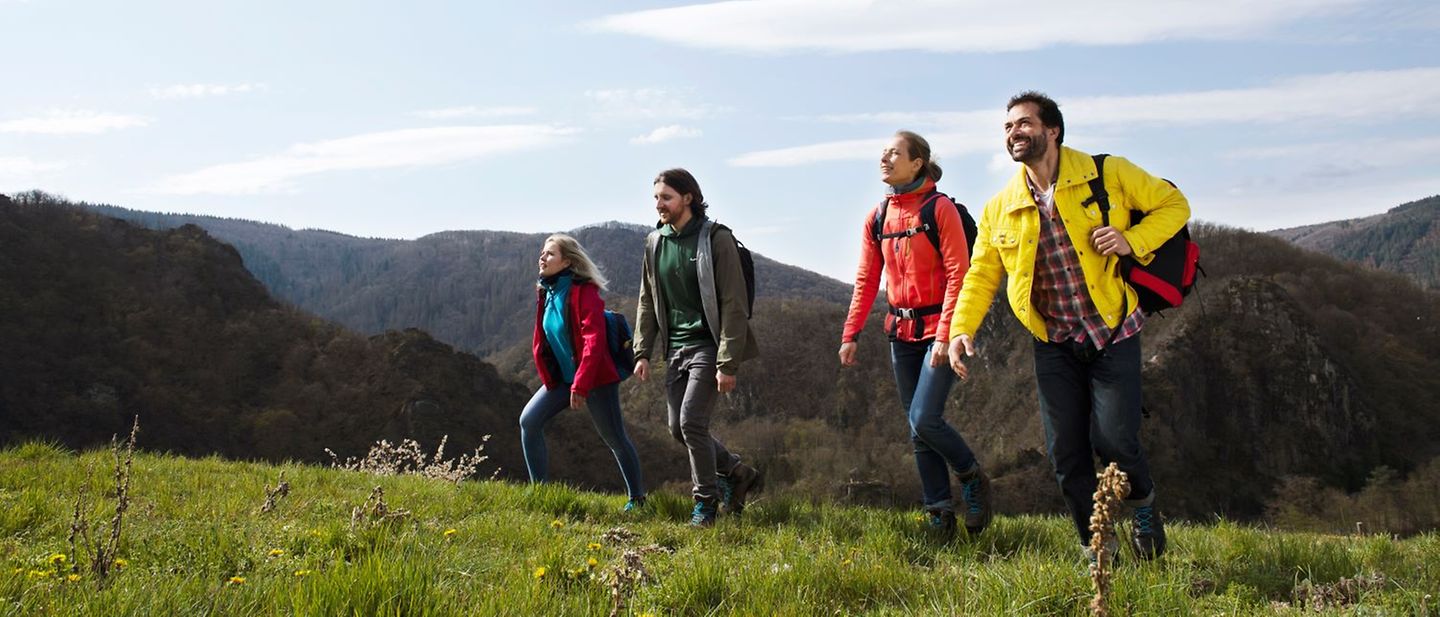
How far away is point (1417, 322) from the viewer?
372 ft

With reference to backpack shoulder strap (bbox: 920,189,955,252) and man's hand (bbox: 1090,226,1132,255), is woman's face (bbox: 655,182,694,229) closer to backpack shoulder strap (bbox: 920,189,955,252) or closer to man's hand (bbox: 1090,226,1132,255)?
backpack shoulder strap (bbox: 920,189,955,252)

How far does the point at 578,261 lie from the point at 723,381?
→ 164cm

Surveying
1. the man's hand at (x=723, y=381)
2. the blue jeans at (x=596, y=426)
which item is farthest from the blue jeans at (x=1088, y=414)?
the blue jeans at (x=596, y=426)

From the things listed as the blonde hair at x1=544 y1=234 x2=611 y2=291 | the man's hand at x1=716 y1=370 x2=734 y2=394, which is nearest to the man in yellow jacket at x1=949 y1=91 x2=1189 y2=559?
the man's hand at x1=716 y1=370 x2=734 y2=394

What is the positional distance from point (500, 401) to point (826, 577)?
85941 mm

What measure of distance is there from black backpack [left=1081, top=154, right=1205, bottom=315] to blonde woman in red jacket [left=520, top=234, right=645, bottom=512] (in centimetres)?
346

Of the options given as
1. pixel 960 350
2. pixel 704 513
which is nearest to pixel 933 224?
pixel 960 350

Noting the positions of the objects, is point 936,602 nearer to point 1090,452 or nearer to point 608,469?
point 1090,452

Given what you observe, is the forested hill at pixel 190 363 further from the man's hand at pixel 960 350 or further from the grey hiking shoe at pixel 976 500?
the man's hand at pixel 960 350

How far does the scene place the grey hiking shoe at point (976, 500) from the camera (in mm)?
5012

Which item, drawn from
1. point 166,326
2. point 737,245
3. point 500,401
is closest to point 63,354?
point 166,326

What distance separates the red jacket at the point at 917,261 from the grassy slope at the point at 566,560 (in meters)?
1.14

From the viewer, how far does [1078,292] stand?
4.23 metres

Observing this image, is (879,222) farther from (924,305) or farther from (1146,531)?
(1146,531)
